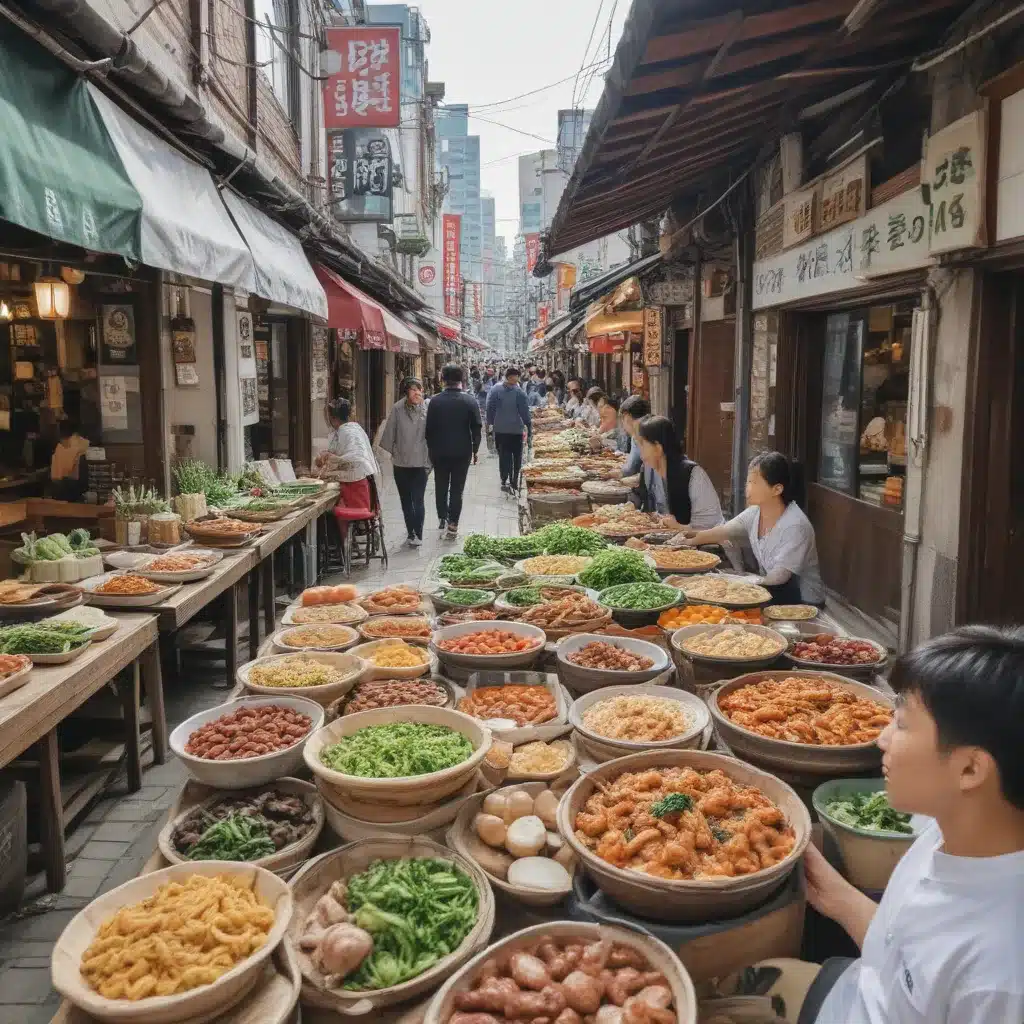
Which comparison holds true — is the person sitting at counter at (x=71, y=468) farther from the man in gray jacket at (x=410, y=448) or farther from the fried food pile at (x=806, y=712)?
the fried food pile at (x=806, y=712)

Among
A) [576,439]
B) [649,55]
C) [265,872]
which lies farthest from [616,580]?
[576,439]

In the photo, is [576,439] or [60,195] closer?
[60,195]

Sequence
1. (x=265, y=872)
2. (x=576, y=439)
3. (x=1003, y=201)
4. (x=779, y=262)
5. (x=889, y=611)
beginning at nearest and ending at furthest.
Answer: (x=265, y=872)
(x=1003, y=201)
(x=889, y=611)
(x=779, y=262)
(x=576, y=439)

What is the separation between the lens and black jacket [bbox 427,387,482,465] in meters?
13.3

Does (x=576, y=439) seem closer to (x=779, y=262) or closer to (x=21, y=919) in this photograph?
(x=779, y=262)

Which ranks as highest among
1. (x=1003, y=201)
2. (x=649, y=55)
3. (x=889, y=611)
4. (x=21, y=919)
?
(x=649, y=55)

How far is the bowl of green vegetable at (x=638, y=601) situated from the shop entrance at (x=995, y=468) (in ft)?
5.93

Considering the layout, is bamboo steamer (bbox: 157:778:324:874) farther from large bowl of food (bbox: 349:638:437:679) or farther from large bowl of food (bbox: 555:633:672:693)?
large bowl of food (bbox: 555:633:672:693)

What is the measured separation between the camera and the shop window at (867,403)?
286 inches

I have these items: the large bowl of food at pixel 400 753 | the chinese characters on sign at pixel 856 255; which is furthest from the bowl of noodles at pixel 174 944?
the chinese characters on sign at pixel 856 255

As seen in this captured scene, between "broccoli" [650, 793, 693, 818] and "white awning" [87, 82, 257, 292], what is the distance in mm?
4678

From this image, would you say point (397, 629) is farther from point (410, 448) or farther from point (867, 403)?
point (410, 448)

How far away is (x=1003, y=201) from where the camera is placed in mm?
4621

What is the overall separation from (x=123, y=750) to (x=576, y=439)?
11471 mm
